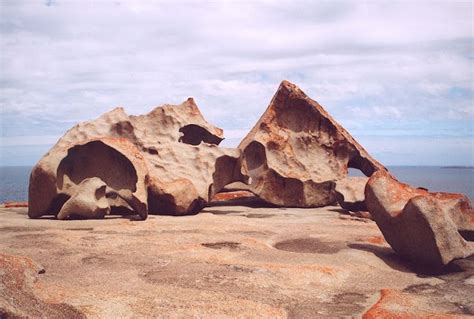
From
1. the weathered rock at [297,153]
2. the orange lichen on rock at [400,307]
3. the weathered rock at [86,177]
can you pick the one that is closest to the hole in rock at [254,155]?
the weathered rock at [297,153]

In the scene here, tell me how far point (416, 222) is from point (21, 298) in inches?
212

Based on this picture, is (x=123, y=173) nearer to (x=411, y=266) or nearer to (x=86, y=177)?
(x=86, y=177)

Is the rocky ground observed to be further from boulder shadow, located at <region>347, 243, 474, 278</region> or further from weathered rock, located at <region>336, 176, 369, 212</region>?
weathered rock, located at <region>336, 176, 369, 212</region>

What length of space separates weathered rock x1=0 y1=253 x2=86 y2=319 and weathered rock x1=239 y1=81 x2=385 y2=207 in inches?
376

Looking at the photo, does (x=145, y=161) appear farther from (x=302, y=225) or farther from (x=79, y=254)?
(x=79, y=254)

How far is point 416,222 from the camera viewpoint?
25.4 ft

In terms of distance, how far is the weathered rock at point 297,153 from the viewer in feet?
48.6

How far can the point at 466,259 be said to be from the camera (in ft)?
27.6

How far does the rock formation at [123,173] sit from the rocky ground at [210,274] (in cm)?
97

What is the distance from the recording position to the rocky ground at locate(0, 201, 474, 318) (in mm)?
5227

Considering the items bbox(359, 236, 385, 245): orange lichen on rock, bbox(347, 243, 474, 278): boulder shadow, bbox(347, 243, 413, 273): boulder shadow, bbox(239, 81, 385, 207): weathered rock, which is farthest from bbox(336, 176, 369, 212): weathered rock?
bbox(347, 243, 474, 278): boulder shadow

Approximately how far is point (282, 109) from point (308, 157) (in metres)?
1.61

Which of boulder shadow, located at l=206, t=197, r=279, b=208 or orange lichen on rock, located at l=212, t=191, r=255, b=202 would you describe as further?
orange lichen on rock, located at l=212, t=191, r=255, b=202

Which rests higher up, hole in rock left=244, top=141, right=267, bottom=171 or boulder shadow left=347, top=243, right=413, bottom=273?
hole in rock left=244, top=141, right=267, bottom=171
